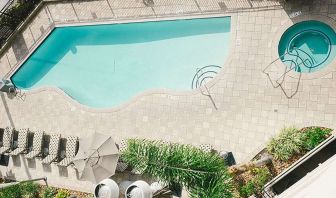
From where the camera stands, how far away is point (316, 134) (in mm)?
16109

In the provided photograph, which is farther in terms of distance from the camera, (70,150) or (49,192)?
(49,192)

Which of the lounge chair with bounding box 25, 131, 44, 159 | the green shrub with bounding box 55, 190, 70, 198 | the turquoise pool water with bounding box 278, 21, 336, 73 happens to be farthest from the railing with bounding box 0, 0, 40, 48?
the turquoise pool water with bounding box 278, 21, 336, 73

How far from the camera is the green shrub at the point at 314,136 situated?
16.1m

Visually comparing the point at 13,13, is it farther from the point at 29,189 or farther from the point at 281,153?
the point at 281,153

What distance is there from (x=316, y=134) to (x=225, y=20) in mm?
6069

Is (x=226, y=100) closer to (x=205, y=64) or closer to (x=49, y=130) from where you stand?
(x=205, y=64)

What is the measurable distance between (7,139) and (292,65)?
45.3ft

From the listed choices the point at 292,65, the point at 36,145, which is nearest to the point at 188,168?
the point at 292,65

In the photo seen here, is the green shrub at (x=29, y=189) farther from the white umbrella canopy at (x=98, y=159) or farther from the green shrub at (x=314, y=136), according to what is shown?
the green shrub at (x=314, y=136)

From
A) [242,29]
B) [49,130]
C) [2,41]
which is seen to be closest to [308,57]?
[242,29]

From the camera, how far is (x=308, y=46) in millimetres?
17375

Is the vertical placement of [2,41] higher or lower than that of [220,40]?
higher

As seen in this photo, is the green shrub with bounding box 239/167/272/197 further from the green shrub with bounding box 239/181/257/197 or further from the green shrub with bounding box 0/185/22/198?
the green shrub with bounding box 0/185/22/198

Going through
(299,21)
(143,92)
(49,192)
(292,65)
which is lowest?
(49,192)
